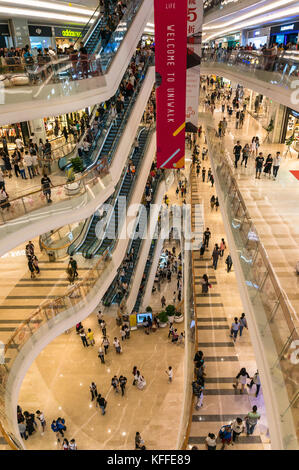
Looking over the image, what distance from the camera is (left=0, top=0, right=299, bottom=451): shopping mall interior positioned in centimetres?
801

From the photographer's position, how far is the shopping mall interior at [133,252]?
8.01 meters

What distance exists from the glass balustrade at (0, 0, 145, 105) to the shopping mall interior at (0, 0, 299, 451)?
0.11ft

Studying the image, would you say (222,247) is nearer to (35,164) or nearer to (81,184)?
(81,184)

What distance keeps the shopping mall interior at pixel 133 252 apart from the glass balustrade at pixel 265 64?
88mm

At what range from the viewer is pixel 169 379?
12.4 metres

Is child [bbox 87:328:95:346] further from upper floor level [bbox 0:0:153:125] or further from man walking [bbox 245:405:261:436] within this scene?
upper floor level [bbox 0:0:153:125]

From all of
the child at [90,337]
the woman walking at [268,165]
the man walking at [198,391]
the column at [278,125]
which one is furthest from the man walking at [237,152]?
the man walking at [198,391]

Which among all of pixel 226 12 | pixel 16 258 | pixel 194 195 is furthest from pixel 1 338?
pixel 226 12

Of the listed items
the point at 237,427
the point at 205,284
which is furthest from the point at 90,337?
the point at 237,427

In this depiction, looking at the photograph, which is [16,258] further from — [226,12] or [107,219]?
[226,12]

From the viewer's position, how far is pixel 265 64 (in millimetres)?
11273

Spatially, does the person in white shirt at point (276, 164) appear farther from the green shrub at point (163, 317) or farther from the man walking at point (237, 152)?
the green shrub at point (163, 317)

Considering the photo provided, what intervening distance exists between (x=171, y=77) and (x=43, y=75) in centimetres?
323

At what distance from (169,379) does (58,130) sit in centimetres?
1269
